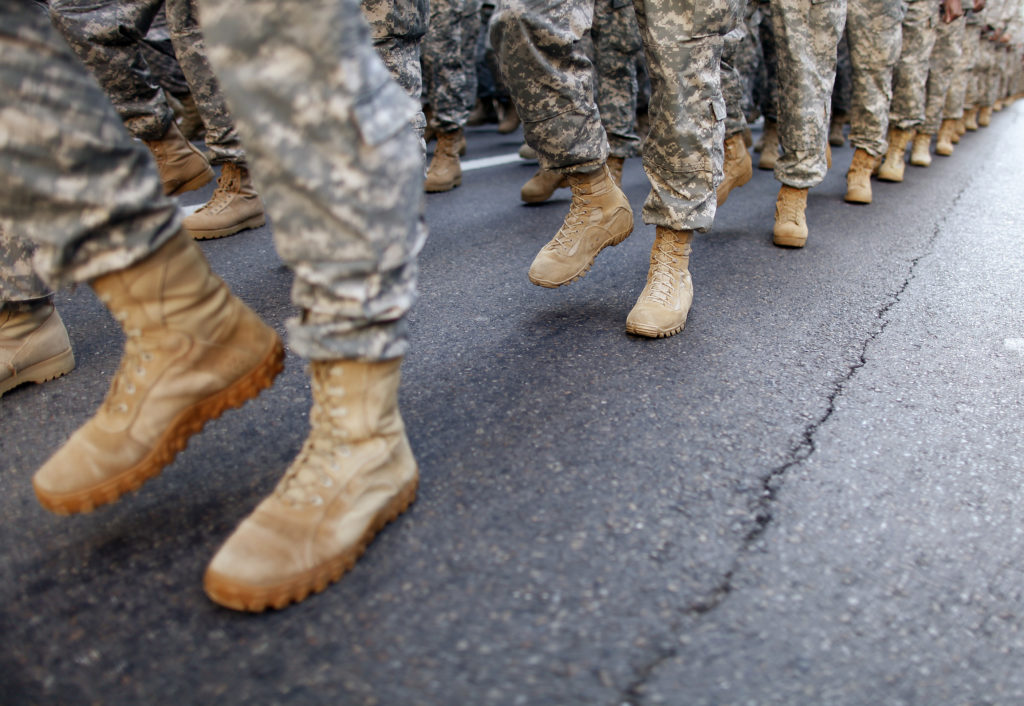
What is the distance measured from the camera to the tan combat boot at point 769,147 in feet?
12.8

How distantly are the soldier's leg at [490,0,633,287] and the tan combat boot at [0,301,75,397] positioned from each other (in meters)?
1.07

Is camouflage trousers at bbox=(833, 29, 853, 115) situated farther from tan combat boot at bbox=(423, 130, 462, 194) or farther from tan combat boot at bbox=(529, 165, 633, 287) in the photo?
tan combat boot at bbox=(529, 165, 633, 287)

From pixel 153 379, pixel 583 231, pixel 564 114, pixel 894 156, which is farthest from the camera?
pixel 894 156

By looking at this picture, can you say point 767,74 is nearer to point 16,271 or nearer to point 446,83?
point 446,83

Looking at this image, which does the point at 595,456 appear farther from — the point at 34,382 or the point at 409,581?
the point at 34,382

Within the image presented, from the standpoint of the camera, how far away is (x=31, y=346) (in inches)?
54.6

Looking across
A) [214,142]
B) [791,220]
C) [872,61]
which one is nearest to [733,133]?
[791,220]

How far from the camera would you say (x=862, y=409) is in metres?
1.27

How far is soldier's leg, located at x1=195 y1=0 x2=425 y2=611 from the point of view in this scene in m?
0.76

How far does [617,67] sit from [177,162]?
1.75 m

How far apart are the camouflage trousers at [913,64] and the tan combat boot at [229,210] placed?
10.3 ft

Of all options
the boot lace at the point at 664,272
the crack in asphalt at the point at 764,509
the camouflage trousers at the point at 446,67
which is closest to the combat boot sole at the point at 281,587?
the crack in asphalt at the point at 764,509

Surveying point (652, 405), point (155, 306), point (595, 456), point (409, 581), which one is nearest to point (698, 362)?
point (652, 405)

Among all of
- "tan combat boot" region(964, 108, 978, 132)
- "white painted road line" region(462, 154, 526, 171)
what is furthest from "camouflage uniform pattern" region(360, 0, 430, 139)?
"tan combat boot" region(964, 108, 978, 132)
